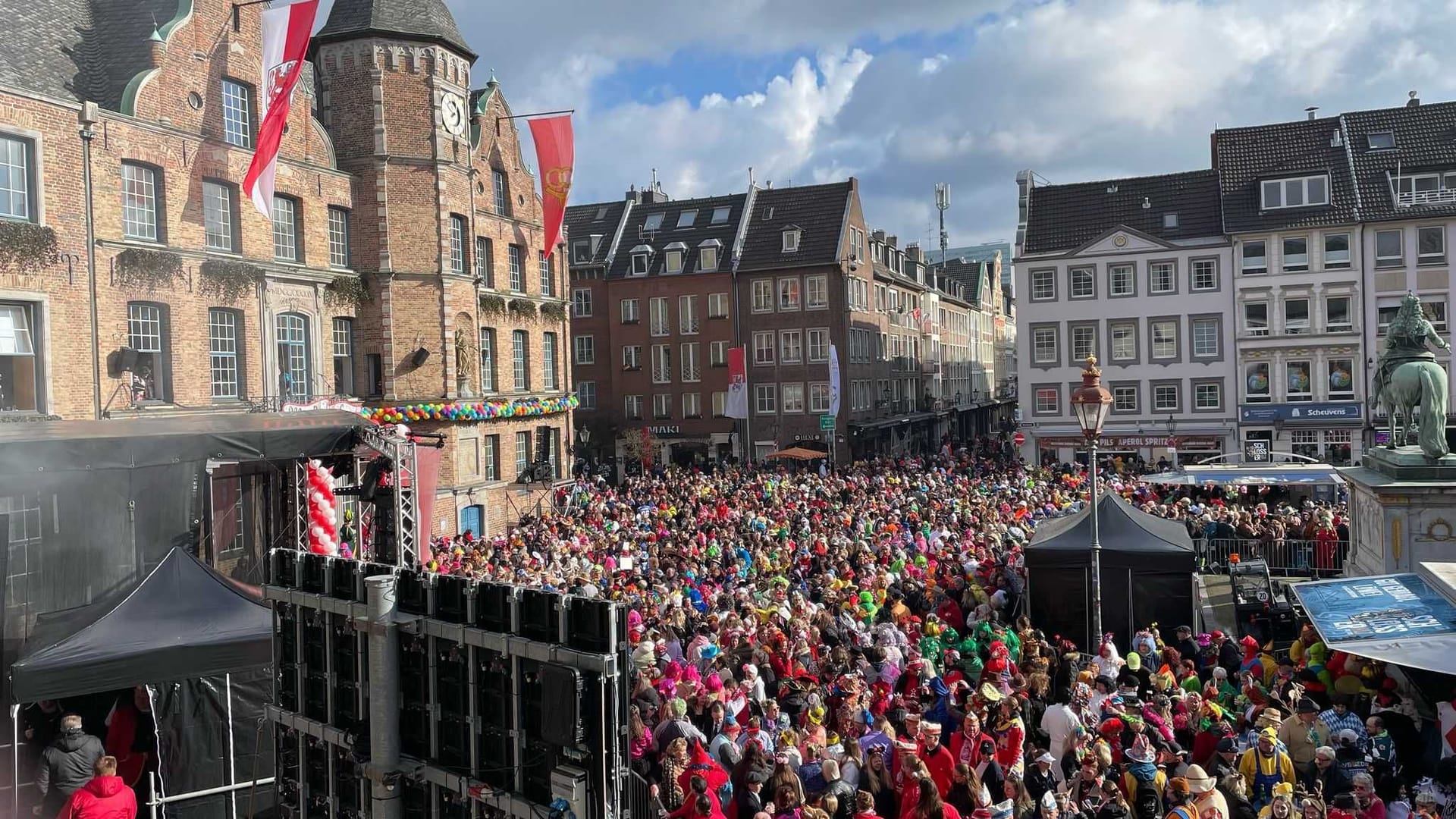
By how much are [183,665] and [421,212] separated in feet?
68.9

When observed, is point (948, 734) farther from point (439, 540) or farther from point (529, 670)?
point (439, 540)

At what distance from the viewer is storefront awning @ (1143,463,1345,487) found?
75.8ft

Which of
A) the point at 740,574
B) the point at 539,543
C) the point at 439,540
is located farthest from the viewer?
the point at 439,540

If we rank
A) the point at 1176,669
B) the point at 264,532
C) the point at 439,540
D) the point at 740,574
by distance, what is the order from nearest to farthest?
the point at 1176,669
the point at 264,532
the point at 740,574
the point at 439,540

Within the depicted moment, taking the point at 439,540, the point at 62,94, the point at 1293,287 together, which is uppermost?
the point at 62,94

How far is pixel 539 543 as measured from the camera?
2484 centimetres

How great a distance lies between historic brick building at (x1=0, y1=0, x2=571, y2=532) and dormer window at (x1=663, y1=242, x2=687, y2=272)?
55.9 ft

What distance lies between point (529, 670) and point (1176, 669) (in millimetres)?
7761

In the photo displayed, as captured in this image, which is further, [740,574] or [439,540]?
[439,540]

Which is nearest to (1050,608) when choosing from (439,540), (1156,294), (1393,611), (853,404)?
(1393,611)

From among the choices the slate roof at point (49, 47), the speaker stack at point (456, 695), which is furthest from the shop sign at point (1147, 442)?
the speaker stack at point (456, 695)

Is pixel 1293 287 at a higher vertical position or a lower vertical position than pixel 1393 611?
higher

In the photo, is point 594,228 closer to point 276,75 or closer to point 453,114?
point 453,114

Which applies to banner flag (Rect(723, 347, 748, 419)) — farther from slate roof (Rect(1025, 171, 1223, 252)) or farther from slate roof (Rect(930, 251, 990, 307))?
slate roof (Rect(930, 251, 990, 307))
